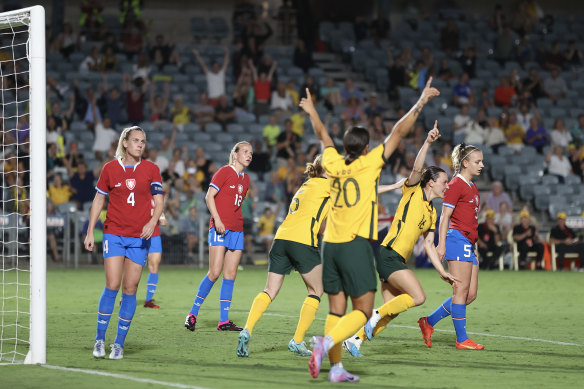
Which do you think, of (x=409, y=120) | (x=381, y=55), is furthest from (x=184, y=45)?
(x=409, y=120)

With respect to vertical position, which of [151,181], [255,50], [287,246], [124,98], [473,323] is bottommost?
[473,323]

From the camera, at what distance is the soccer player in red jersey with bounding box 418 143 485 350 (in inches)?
382

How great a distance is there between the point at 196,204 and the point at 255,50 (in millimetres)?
6341

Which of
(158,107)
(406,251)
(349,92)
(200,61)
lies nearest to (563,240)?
(349,92)

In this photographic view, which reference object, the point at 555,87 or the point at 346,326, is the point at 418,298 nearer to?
the point at 346,326

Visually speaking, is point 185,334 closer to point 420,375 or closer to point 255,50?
point 420,375

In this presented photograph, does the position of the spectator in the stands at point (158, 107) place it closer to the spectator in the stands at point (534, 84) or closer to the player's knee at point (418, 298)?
the spectator in the stands at point (534, 84)

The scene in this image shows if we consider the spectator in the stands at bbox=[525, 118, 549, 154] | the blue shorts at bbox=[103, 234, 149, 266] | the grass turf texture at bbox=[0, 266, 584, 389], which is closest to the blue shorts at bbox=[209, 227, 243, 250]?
the grass turf texture at bbox=[0, 266, 584, 389]

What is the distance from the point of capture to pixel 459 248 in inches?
383

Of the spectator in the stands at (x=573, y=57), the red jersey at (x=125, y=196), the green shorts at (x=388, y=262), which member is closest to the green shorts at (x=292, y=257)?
the green shorts at (x=388, y=262)

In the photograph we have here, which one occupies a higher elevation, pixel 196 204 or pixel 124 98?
pixel 124 98

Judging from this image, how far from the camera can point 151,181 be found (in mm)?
9094

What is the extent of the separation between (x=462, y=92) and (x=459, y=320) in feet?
59.0

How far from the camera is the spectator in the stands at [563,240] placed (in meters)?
22.3
